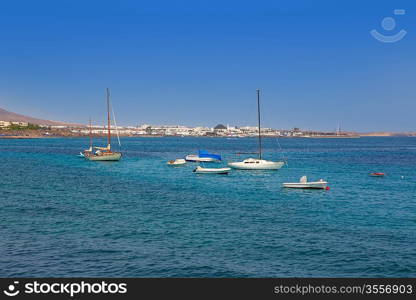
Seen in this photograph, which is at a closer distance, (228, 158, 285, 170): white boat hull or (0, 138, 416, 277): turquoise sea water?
(0, 138, 416, 277): turquoise sea water

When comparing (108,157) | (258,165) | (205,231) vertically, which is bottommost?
(205,231)

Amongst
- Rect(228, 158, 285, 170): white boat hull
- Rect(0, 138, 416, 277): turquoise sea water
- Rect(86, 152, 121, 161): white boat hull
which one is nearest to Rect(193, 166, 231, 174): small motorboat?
Rect(228, 158, 285, 170): white boat hull

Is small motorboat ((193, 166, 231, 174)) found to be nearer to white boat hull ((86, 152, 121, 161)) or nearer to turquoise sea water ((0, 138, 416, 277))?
turquoise sea water ((0, 138, 416, 277))

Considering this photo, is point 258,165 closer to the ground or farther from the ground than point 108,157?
closer to the ground

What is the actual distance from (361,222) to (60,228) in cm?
2594

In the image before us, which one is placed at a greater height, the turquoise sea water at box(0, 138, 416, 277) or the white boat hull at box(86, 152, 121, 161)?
the white boat hull at box(86, 152, 121, 161)

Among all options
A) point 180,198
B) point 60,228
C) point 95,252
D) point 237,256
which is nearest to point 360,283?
point 237,256

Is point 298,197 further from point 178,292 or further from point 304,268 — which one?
point 178,292

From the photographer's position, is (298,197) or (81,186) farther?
(81,186)

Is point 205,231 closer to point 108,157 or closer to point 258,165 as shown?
point 258,165

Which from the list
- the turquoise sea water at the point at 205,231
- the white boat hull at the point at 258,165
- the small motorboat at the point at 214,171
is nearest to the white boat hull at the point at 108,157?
the small motorboat at the point at 214,171

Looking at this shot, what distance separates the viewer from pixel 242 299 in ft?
52.7

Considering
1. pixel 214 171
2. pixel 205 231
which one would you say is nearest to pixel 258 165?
pixel 214 171

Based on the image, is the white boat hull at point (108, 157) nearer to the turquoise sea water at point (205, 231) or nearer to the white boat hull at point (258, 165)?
the white boat hull at point (258, 165)
